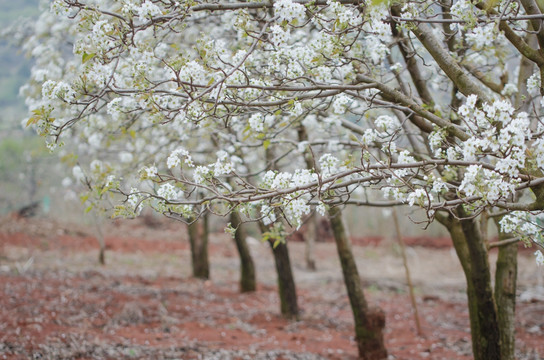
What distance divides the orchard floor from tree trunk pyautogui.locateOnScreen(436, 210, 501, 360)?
6.90 feet

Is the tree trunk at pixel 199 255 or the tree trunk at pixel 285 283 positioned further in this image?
the tree trunk at pixel 199 255

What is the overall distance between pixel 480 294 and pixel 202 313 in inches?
236

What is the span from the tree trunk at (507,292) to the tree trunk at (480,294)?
130 mm

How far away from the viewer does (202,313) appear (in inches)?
381

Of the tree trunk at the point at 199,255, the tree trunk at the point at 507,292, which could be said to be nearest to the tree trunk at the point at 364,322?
the tree trunk at the point at 507,292

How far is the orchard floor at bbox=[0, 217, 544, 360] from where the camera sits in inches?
259

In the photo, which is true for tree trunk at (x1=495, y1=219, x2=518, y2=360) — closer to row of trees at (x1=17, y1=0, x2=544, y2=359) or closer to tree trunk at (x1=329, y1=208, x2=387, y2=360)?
row of trees at (x1=17, y1=0, x2=544, y2=359)

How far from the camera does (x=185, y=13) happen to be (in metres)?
3.37

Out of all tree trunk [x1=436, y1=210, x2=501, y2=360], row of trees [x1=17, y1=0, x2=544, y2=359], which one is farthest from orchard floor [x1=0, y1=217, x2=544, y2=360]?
row of trees [x1=17, y1=0, x2=544, y2=359]

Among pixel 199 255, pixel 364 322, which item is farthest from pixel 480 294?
pixel 199 255

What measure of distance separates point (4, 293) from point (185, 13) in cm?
806

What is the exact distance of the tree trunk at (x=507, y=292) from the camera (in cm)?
523

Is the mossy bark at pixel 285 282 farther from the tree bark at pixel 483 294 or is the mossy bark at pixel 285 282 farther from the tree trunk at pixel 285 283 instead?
the tree bark at pixel 483 294

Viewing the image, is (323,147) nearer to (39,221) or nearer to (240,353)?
(240,353)
